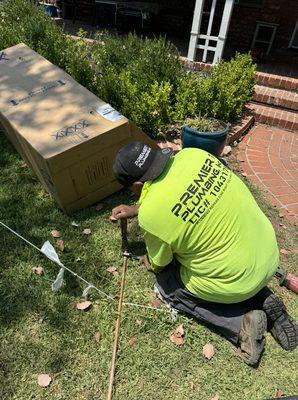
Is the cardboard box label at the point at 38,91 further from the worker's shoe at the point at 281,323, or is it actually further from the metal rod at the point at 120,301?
the worker's shoe at the point at 281,323

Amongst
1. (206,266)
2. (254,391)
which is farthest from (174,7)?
(254,391)

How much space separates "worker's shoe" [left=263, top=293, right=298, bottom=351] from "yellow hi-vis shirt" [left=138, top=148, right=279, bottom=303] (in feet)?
0.91

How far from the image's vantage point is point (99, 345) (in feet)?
8.79

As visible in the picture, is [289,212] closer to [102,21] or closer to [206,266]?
[206,266]

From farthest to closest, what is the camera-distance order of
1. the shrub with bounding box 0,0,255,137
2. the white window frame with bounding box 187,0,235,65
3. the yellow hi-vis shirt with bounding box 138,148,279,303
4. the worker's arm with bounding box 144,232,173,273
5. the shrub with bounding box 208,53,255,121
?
the white window frame with bounding box 187,0,235,65 → the shrub with bounding box 208,53,255,121 → the shrub with bounding box 0,0,255,137 → the worker's arm with bounding box 144,232,173,273 → the yellow hi-vis shirt with bounding box 138,148,279,303

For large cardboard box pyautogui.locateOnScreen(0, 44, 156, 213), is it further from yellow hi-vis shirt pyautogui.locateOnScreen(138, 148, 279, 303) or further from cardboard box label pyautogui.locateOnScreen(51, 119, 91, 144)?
yellow hi-vis shirt pyautogui.locateOnScreen(138, 148, 279, 303)

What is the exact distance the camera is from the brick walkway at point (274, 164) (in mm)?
4078

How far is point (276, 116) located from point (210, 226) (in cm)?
396

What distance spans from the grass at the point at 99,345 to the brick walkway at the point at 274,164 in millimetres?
942

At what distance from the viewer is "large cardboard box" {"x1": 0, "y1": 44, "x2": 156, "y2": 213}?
3209mm

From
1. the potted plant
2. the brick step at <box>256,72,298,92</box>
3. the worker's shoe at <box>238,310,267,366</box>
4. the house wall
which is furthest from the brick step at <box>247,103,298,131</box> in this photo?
the worker's shoe at <box>238,310,267,366</box>

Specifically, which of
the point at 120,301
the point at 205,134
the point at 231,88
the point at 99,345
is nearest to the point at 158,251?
the point at 120,301

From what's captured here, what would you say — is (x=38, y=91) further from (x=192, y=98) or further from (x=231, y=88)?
(x=231, y=88)

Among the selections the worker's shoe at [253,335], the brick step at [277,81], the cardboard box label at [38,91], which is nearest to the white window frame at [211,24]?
the brick step at [277,81]
